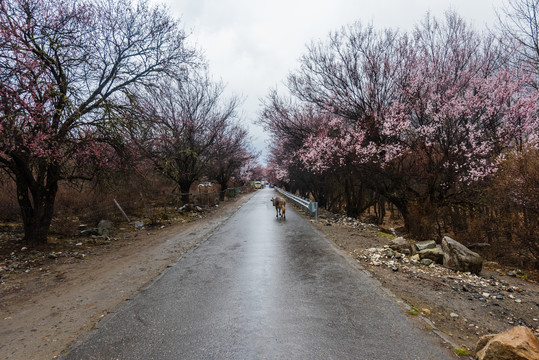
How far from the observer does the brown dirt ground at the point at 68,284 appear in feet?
12.6

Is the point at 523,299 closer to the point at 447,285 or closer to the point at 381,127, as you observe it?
the point at 447,285

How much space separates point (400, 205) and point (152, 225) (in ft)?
42.2

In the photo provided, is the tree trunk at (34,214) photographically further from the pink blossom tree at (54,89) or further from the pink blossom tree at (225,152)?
the pink blossom tree at (225,152)

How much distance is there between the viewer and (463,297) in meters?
5.02

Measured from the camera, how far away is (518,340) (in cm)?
291

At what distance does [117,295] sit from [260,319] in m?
2.90

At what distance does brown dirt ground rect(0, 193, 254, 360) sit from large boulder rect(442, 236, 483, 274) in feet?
22.5

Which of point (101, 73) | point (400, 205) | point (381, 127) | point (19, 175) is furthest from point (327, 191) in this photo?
point (19, 175)

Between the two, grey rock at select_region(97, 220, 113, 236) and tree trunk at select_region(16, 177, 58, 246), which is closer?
tree trunk at select_region(16, 177, 58, 246)

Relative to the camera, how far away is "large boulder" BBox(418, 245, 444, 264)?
718cm

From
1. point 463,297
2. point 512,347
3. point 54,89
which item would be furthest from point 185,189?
point 512,347

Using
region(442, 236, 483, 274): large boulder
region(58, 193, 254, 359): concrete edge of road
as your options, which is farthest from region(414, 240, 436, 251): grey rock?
region(58, 193, 254, 359): concrete edge of road

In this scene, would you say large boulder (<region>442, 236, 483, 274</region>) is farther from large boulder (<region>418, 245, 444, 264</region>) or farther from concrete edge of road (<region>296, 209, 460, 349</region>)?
concrete edge of road (<region>296, 209, 460, 349</region>)

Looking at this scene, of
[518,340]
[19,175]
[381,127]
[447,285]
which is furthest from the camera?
[381,127]
